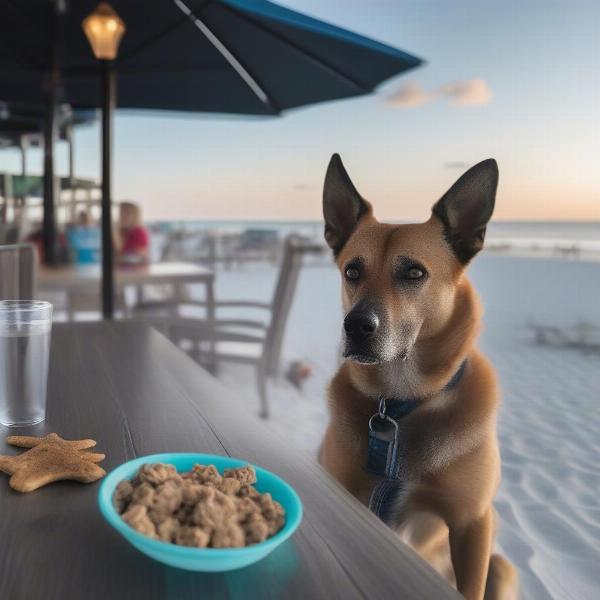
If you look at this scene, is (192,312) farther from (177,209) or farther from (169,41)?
(177,209)

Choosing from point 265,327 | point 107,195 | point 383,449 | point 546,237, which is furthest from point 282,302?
point 546,237

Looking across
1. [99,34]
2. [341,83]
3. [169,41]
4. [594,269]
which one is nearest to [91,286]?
[99,34]

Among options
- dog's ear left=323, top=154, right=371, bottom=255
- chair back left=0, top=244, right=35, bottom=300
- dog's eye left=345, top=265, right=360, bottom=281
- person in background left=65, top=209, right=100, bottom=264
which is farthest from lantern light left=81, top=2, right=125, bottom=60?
dog's eye left=345, top=265, right=360, bottom=281

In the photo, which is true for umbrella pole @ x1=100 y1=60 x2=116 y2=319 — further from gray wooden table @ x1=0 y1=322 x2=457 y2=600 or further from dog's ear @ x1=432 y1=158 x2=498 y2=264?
dog's ear @ x1=432 y1=158 x2=498 y2=264

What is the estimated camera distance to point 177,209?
9211 mm

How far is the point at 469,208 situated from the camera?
42.0 inches

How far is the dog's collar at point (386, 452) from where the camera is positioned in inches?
36.6

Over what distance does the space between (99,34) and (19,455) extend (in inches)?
79.2

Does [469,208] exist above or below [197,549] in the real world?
above

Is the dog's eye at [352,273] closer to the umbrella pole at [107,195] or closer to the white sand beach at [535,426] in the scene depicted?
the white sand beach at [535,426]

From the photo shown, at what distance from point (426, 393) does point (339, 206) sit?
18.6 inches

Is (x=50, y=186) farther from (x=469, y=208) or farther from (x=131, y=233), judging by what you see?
(x=469, y=208)

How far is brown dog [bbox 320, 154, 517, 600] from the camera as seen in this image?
0.94 metres

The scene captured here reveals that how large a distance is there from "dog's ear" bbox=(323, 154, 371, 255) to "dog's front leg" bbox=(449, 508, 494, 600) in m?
0.65
